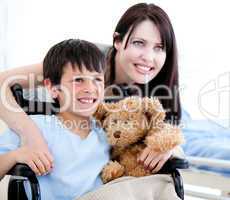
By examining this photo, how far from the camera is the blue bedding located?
1204 mm

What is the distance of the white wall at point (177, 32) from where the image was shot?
6.17 feet

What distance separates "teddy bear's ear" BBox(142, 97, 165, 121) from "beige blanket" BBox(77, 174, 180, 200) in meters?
0.19

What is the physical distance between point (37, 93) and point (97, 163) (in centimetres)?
35

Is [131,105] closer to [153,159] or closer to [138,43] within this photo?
[153,159]

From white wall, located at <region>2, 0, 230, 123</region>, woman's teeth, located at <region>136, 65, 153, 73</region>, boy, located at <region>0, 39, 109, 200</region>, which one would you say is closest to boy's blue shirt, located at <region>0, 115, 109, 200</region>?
boy, located at <region>0, 39, 109, 200</region>

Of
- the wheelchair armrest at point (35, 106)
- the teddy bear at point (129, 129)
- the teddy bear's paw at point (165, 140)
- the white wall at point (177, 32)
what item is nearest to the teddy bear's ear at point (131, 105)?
the teddy bear at point (129, 129)

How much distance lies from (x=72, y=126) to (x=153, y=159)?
262mm

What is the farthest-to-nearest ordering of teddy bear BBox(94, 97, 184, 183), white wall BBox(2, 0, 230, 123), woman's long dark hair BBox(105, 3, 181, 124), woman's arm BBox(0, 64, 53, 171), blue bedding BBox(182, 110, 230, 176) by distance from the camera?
white wall BBox(2, 0, 230, 123) → woman's long dark hair BBox(105, 3, 181, 124) → blue bedding BBox(182, 110, 230, 176) → teddy bear BBox(94, 97, 184, 183) → woman's arm BBox(0, 64, 53, 171)

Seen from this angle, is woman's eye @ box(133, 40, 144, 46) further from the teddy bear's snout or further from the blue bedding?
the teddy bear's snout

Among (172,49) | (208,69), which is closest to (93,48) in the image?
(172,49)

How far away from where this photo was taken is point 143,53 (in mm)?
1400

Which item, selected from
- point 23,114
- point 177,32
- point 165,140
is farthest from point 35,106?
point 177,32

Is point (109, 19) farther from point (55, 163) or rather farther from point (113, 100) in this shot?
point (55, 163)

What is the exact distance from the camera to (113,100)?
1199 millimetres
